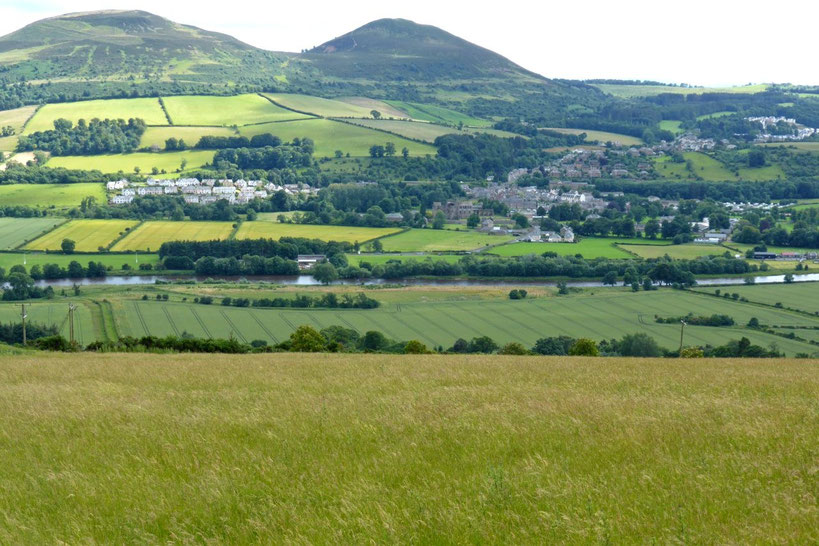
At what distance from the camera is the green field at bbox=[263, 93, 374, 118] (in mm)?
171125

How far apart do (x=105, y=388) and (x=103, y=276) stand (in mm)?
→ 56492

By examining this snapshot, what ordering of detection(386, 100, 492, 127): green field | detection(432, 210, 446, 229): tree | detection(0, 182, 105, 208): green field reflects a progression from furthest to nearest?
detection(386, 100, 492, 127): green field
detection(432, 210, 446, 229): tree
detection(0, 182, 105, 208): green field

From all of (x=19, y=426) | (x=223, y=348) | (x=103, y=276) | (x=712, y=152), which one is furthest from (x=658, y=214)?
(x=19, y=426)

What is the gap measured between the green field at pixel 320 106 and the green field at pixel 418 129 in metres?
8.63

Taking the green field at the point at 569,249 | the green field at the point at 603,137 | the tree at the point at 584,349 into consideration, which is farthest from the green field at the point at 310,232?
the green field at the point at 603,137

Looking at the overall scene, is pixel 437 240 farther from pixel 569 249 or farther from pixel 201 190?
pixel 201 190

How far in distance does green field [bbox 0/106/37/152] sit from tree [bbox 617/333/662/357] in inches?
4590

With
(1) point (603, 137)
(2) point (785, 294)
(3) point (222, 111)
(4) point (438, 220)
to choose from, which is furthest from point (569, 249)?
(3) point (222, 111)

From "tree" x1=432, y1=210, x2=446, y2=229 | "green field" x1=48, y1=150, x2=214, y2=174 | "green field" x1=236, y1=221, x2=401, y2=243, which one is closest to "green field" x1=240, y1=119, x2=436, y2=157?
"green field" x1=48, y1=150, x2=214, y2=174

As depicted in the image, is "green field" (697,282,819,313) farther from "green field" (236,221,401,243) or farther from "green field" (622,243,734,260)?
"green field" (236,221,401,243)

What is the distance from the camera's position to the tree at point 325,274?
65.4m

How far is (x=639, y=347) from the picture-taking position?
125 ft

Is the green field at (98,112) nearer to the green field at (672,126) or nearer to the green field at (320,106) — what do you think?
the green field at (320,106)

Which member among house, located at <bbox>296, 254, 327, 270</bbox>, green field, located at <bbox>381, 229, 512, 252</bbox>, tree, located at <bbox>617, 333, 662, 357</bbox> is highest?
tree, located at <bbox>617, 333, 662, 357</bbox>
